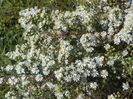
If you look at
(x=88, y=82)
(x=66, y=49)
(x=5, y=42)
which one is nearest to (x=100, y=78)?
(x=88, y=82)

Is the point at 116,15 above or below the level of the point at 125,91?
above

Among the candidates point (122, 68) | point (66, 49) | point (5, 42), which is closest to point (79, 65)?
point (66, 49)

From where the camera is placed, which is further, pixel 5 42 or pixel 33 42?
pixel 5 42

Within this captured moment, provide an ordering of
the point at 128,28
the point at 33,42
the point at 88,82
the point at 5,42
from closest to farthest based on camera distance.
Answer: the point at 128,28, the point at 88,82, the point at 33,42, the point at 5,42

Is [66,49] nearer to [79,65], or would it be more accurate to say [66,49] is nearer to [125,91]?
[79,65]

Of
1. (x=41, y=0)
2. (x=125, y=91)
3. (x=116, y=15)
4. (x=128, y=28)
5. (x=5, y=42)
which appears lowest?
(x=125, y=91)

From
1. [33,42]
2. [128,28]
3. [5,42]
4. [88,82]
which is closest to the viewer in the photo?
[128,28]
